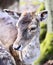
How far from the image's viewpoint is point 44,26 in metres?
2.47

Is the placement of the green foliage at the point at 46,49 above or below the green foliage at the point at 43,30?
below

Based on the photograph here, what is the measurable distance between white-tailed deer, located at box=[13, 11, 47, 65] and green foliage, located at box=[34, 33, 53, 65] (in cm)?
4

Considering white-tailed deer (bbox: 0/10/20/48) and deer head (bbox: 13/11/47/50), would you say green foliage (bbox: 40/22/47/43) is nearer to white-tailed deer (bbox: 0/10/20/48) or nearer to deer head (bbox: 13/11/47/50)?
deer head (bbox: 13/11/47/50)

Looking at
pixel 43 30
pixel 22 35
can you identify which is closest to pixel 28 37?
pixel 22 35

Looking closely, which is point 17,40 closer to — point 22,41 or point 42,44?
point 22,41

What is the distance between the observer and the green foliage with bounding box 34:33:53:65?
247cm

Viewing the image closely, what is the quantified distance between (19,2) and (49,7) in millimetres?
324

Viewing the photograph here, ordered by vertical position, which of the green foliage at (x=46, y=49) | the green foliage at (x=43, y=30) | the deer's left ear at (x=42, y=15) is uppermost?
the deer's left ear at (x=42, y=15)

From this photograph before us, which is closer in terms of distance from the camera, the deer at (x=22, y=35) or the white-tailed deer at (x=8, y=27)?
the deer at (x=22, y=35)

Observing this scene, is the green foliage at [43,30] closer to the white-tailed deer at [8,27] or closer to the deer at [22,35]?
the deer at [22,35]

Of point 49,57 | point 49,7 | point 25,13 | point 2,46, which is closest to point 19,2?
point 25,13

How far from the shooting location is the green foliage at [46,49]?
8.11 ft

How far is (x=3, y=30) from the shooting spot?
8.21 feet

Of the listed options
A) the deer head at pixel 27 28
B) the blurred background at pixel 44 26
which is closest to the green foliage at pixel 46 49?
the blurred background at pixel 44 26
